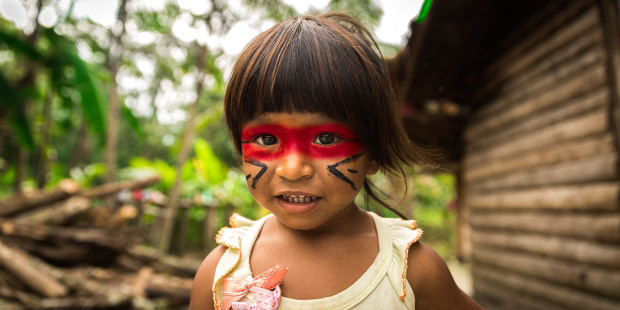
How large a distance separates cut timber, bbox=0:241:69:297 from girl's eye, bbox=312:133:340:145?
4089 millimetres

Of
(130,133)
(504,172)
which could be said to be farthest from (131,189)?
(130,133)

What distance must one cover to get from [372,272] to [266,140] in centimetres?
44

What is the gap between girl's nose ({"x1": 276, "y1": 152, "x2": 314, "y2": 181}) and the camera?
934 mm

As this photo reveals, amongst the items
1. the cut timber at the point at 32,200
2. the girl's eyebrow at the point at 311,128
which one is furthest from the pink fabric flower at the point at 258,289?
the cut timber at the point at 32,200

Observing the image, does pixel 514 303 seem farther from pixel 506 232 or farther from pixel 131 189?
pixel 131 189

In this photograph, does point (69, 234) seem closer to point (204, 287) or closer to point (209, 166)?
point (209, 166)

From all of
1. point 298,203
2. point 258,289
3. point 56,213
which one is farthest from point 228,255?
point 56,213

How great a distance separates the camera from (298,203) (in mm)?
990

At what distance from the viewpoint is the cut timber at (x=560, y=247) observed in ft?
9.91

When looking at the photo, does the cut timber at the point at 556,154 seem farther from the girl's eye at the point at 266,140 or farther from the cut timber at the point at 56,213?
the cut timber at the point at 56,213

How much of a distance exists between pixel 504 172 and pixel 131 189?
5.67 metres

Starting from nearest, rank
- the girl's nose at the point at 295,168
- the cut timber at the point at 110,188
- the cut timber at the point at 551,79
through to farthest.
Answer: the girl's nose at the point at 295,168 → the cut timber at the point at 551,79 → the cut timber at the point at 110,188

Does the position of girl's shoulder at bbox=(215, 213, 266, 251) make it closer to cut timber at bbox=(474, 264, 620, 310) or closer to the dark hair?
the dark hair

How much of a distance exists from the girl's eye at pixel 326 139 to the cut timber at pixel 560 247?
3058mm
